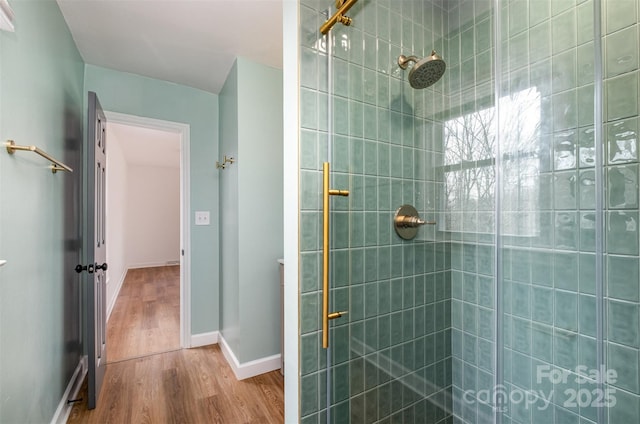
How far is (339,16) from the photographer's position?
1.15 metres

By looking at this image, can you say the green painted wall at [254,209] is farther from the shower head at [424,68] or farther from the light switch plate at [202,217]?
the shower head at [424,68]

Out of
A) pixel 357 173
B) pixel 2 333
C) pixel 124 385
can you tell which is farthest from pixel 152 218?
pixel 357 173

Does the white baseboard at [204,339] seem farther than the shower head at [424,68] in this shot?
Yes

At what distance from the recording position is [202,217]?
2891 millimetres

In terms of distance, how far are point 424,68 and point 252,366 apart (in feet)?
7.79

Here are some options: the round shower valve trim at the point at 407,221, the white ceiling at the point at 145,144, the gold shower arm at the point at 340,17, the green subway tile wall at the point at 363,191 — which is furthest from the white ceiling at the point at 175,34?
the round shower valve trim at the point at 407,221

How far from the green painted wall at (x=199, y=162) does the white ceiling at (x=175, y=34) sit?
0.65ft

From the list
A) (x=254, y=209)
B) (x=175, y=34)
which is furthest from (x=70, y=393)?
(x=175, y=34)

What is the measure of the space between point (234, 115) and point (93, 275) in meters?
1.55

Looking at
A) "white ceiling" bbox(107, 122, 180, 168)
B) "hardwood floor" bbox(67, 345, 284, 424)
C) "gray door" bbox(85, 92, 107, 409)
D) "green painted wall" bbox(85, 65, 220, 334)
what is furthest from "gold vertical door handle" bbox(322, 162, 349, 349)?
"white ceiling" bbox(107, 122, 180, 168)

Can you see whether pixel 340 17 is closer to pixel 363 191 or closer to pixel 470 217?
pixel 363 191

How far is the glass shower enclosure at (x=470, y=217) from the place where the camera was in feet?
3.17

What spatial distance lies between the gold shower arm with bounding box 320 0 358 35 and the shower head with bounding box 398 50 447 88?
0.28 m

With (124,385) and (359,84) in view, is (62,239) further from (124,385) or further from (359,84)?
(359,84)
